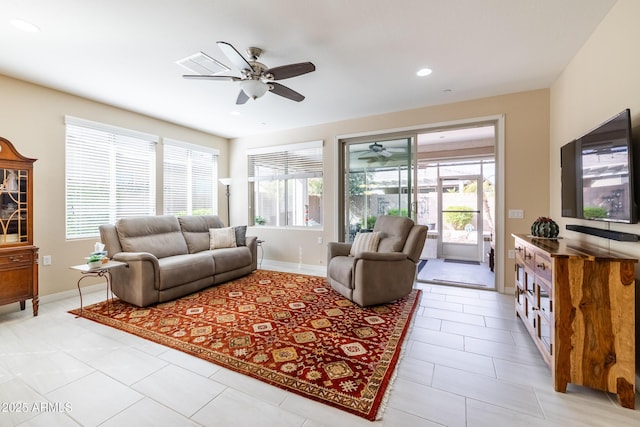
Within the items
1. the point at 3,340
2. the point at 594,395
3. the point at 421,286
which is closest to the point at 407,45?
the point at 594,395

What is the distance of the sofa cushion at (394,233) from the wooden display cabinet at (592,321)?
1.69 metres

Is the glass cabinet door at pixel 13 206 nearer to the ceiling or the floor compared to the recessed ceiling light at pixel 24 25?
nearer to the floor

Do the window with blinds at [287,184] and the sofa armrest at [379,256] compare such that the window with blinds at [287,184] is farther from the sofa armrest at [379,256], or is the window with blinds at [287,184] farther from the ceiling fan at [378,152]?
the sofa armrest at [379,256]

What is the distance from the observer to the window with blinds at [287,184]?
504cm

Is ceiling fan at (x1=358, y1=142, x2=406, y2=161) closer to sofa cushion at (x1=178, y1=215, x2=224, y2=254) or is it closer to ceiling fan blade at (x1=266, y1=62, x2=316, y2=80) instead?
ceiling fan blade at (x1=266, y1=62, x2=316, y2=80)

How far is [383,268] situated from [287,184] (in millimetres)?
2931

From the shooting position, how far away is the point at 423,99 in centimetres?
377

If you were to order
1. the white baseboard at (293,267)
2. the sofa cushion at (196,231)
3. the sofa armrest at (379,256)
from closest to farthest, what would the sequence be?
the sofa armrest at (379,256) → the sofa cushion at (196,231) → the white baseboard at (293,267)

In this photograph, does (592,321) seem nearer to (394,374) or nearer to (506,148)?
Result: (394,374)

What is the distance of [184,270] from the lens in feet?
11.0

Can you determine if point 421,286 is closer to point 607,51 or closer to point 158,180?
point 607,51

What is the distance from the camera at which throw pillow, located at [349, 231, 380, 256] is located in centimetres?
352

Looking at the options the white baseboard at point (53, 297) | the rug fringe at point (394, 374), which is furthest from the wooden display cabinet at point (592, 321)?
the white baseboard at point (53, 297)

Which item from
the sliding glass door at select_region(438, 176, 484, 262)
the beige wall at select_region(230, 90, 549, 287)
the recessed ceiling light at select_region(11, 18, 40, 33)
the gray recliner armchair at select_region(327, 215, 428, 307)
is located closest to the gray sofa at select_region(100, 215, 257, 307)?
the beige wall at select_region(230, 90, 549, 287)
